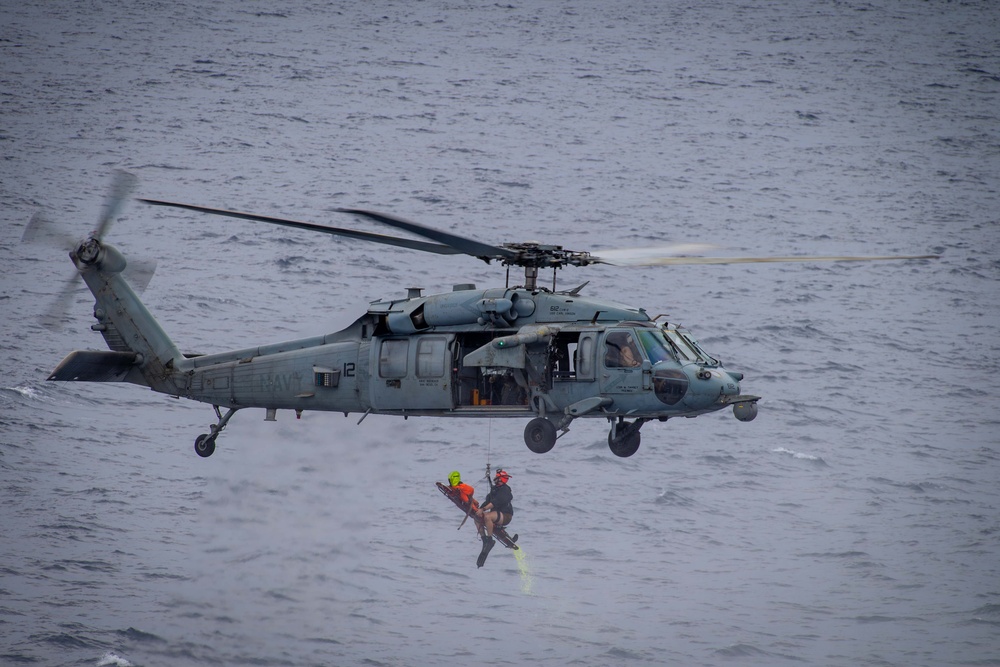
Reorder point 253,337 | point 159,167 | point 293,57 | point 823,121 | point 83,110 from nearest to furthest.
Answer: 1. point 253,337
2. point 159,167
3. point 83,110
4. point 823,121
5. point 293,57

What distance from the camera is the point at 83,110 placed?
122750 millimetres

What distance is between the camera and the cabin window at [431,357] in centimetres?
2312

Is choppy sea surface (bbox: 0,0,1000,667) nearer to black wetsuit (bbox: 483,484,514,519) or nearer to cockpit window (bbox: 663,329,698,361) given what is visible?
black wetsuit (bbox: 483,484,514,519)

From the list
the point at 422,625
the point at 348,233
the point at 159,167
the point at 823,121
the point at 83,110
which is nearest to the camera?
the point at 348,233

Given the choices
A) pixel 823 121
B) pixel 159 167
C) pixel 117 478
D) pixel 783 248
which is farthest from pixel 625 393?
pixel 823 121

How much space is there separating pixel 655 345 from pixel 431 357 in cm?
420

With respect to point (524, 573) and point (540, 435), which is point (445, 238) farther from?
point (524, 573)

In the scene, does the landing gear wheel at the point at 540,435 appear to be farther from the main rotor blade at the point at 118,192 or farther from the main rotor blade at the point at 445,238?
the main rotor blade at the point at 118,192

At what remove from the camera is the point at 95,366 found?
85.1 feet

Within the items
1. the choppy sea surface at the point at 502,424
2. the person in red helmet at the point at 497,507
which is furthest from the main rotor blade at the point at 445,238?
the person in red helmet at the point at 497,507

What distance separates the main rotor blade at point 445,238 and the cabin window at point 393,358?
2458 mm

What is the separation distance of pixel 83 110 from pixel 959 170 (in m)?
87.2

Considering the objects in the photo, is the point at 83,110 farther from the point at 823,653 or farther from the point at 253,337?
the point at 823,653

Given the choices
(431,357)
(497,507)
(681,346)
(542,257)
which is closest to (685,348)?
(681,346)
